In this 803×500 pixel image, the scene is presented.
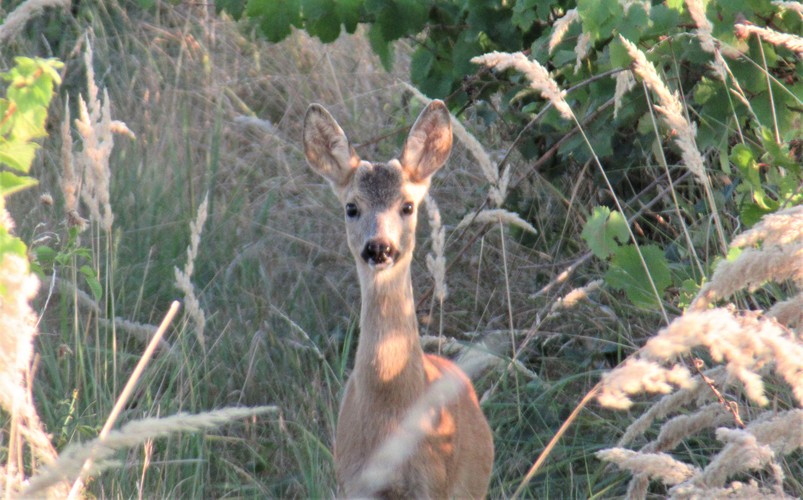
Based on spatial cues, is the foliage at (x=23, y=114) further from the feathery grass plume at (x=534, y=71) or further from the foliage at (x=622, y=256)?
the foliage at (x=622, y=256)

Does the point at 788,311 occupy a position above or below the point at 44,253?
above

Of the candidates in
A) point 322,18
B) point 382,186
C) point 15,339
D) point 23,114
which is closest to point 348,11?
point 322,18

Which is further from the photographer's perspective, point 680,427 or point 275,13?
point 275,13

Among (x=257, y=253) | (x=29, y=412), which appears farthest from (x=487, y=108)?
(x=29, y=412)

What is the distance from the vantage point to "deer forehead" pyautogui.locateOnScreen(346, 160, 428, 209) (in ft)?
13.5

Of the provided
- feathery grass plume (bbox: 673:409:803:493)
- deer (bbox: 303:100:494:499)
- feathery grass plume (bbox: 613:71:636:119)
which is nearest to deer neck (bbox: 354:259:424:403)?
deer (bbox: 303:100:494:499)

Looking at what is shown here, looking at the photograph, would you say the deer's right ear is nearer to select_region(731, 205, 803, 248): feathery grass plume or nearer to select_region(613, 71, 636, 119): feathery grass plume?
select_region(613, 71, 636, 119): feathery grass plume

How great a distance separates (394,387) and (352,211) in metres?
0.71

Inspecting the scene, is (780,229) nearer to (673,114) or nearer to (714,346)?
(714,346)

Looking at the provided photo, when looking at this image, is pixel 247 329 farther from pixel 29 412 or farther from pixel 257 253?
pixel 29 412

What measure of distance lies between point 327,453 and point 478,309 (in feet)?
4.68

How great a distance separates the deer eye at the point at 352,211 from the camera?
413 centimetres

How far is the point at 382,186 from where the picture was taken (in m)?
4.17

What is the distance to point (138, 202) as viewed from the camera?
19.3ft
